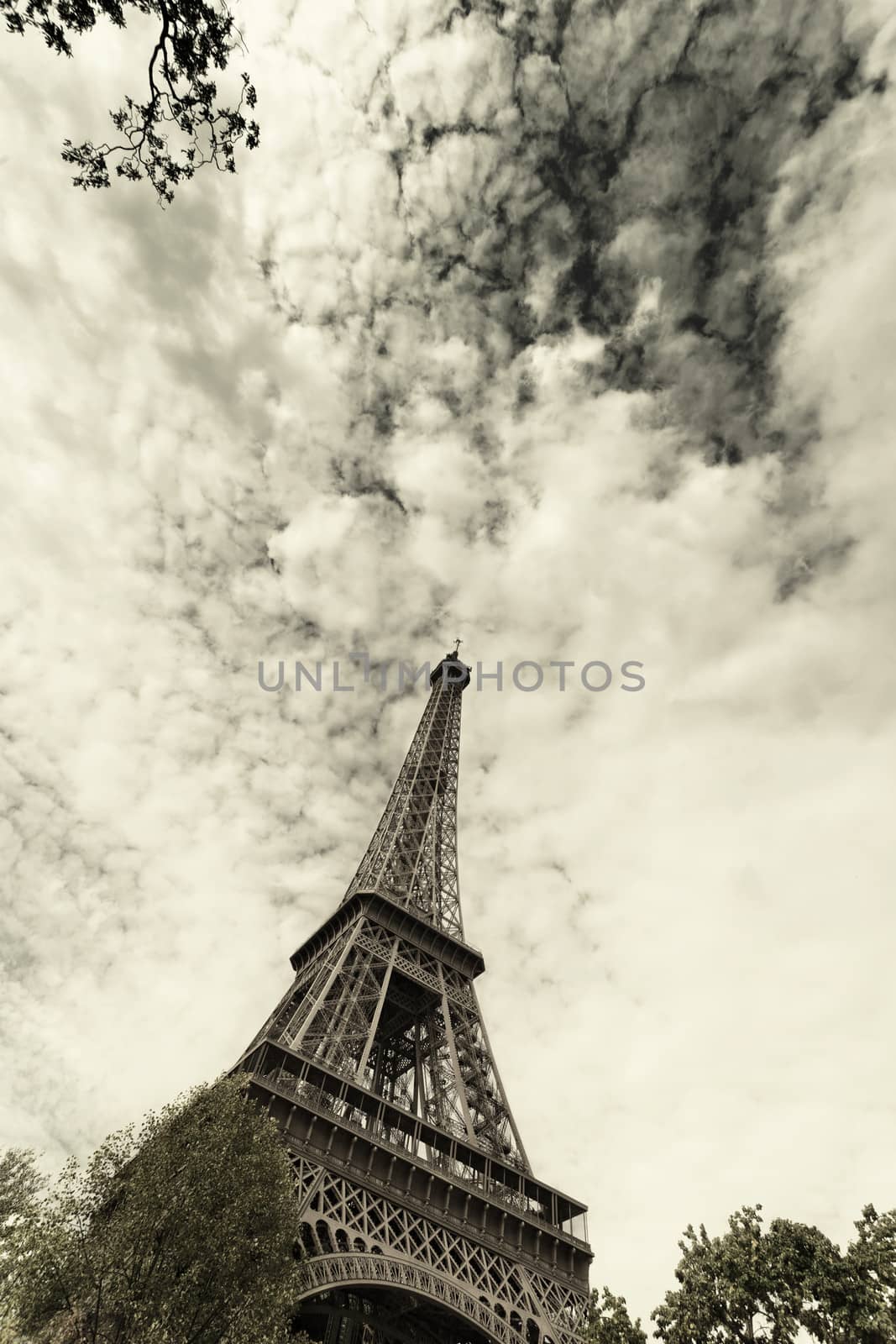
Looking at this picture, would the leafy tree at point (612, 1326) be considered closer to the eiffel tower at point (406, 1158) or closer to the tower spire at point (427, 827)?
the eiffel tower at point (406, 1158)

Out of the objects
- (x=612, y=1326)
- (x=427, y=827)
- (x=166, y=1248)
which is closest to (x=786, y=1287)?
(x=612, y=1326)

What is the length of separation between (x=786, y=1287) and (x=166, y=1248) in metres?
13.0

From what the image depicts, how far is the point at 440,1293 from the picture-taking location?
2148 centimetres

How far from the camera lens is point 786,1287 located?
14.2m

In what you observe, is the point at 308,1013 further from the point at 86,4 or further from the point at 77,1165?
the point at 86,4

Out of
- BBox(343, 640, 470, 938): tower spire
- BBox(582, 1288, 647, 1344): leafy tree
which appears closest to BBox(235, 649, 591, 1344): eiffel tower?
BBox(343, 640, 470, 938): tower spire

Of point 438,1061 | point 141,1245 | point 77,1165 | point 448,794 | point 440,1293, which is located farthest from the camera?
point 448,794

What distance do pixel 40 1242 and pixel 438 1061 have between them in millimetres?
22822

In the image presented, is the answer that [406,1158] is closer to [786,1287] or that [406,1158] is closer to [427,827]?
[786,1287]

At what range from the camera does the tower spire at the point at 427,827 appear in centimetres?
4288

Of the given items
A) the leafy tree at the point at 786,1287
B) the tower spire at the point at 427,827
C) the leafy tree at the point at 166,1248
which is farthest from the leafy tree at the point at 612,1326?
the tower spire at the point at 427,827

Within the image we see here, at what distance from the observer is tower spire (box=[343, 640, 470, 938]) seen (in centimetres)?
4288

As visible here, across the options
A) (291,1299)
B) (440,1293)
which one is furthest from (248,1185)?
(440,1293)

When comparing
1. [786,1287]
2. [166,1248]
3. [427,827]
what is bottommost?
[166,1248]
